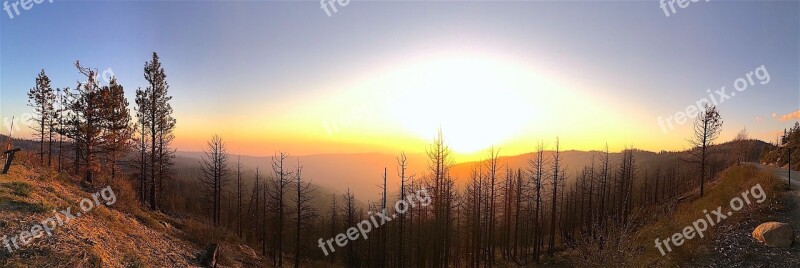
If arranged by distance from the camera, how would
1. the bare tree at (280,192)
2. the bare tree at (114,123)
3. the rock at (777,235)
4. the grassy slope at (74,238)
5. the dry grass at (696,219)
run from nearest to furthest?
the grassy slope at (74,238)
the rock at (777,235)
the dry grass at (696,219)
the bare tree at (114,123)
the bare tree at (280,192)

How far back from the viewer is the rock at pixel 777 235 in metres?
17.9

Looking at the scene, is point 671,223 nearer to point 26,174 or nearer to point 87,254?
point 87,254

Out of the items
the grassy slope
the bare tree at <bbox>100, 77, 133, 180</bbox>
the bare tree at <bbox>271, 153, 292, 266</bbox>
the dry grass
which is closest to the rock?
the dry grass

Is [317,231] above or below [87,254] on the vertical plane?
below

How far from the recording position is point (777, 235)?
59.5ft

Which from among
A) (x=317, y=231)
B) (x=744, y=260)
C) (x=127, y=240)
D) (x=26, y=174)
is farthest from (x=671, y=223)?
(x=317, y=231)

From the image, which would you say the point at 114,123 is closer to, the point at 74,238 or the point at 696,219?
the point at 74,238

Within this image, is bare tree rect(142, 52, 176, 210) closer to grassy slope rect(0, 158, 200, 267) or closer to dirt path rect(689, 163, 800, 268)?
grassy slope rect(0, 158, 200, 267)

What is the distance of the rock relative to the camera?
17.9 meters

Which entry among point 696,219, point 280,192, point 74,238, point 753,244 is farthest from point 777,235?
point 280,192

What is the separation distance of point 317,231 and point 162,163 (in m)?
36.3

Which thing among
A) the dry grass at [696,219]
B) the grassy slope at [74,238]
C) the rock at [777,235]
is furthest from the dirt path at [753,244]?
the grassy slope at [74,238]

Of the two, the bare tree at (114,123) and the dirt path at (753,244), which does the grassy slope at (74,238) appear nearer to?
the bare tree at (114,123)

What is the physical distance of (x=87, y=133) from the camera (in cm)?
2573
